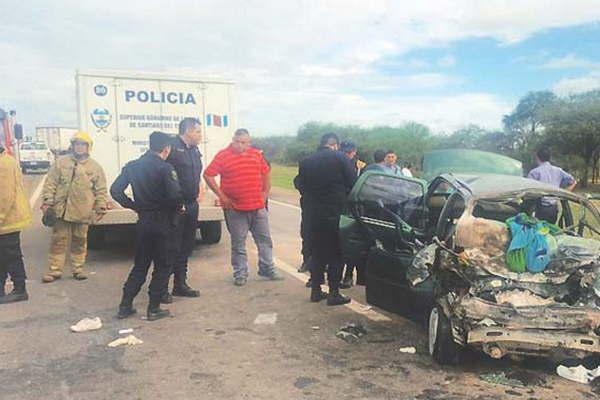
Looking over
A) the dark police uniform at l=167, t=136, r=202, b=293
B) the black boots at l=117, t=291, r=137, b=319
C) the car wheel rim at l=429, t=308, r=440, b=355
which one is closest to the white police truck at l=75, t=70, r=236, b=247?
the dark police uniform at l=167, t=136, r=202, b=293

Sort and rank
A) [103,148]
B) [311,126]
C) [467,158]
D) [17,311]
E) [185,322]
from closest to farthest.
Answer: [185,322] < [17,311] < [467,158] < [103,148] < [311,126]

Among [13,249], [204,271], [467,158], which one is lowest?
[204,271]

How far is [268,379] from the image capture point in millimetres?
4195

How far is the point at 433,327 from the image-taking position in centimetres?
452

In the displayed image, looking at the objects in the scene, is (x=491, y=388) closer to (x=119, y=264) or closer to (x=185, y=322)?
(x=185, y=322)

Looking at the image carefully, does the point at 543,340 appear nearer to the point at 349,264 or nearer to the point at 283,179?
the point at 349,264

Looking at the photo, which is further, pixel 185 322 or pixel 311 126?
pixel 311 126

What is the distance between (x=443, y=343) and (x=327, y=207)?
2.25 m

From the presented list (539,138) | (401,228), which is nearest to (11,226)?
(401,228)

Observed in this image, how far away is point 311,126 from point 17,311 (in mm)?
76399

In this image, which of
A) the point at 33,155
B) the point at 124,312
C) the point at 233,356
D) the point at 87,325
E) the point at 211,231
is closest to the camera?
the point at 233,356

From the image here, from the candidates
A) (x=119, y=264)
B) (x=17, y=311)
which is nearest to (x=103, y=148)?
(x=119, y=264)

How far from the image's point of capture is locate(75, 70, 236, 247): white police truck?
27.0ft

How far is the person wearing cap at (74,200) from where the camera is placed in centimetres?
732
